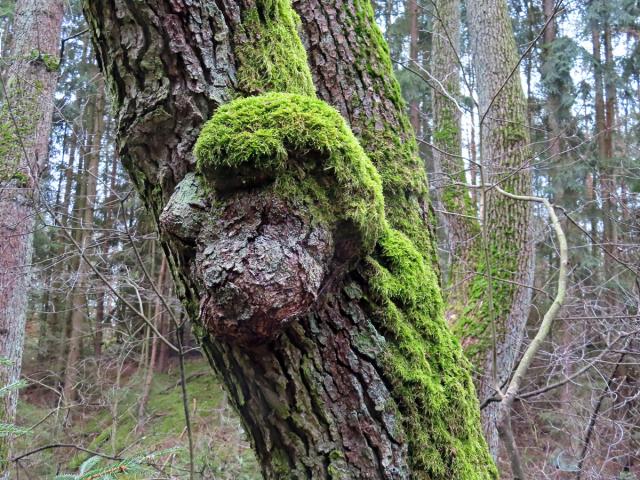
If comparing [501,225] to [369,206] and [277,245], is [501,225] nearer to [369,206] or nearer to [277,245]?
[369,206]

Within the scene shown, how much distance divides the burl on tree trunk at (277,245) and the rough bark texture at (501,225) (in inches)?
96.7

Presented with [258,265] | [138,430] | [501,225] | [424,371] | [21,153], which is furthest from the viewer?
[138,430]

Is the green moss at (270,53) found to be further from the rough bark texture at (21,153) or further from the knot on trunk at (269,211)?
the rough bark texture at (21,153)

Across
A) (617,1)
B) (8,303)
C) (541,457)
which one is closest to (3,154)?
(8,303)

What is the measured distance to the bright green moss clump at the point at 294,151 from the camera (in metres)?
0.95

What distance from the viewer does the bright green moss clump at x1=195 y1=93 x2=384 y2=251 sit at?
95cm

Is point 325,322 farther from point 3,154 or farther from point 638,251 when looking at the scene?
point 638,251

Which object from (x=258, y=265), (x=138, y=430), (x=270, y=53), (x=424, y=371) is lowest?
(x=138, y=430)

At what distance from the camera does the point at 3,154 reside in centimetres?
430

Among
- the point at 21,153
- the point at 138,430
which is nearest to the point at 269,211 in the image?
the point at 21,153

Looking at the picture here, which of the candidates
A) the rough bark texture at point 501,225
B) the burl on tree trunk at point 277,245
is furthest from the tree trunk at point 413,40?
the burl on tree trunk at point 277,245

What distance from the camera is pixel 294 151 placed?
99 cm

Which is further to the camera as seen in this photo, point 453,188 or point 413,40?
point 413,40

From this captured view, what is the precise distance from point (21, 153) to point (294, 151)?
177 inches
